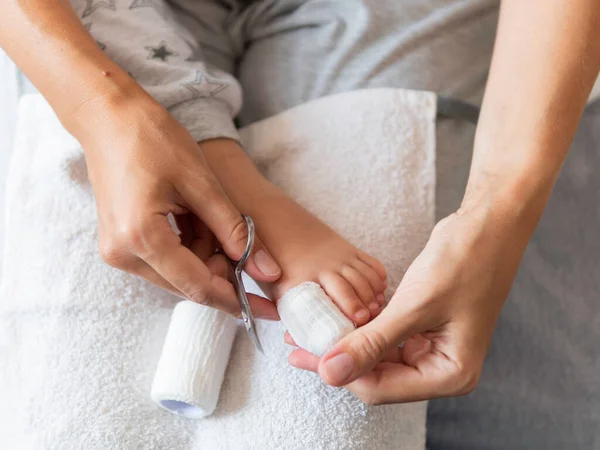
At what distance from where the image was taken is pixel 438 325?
62cm

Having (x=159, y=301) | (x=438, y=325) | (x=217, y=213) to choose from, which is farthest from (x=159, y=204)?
(x=438, y=325)

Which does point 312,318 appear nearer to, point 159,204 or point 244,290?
point 244,290

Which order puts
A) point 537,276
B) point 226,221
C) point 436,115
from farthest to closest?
point 537,276
point 436,115
point 226,221

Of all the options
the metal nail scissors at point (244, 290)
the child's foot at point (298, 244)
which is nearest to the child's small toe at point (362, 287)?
the child's foot at point (298, 244)

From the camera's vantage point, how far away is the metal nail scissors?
0.63 meters

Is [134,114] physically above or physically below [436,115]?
above

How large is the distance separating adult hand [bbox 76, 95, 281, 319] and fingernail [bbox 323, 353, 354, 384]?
0.13m

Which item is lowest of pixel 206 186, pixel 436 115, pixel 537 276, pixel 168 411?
pixel 537 276

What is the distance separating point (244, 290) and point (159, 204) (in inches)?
5.1

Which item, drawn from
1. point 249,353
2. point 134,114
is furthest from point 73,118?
point 249,353

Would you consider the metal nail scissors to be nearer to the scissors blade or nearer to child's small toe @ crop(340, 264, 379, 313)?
the scissors blade

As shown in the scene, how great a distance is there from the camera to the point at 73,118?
671mm

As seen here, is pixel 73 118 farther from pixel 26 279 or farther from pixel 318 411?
pixel 318 411

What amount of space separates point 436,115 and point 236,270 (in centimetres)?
37
